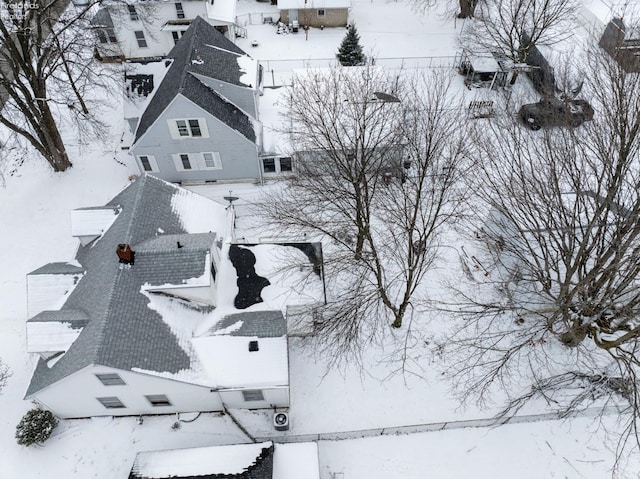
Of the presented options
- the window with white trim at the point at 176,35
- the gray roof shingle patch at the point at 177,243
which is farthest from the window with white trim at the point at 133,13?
the gray roof shingle patch at the point at 177,243

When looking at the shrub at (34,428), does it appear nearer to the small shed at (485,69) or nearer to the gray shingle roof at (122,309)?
the gray shingle roof at (122,309)

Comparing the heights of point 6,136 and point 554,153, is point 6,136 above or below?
below

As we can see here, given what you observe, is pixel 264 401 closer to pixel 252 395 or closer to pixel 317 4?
pixel 252 395

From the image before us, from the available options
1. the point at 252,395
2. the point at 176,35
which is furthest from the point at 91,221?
the point at 176,35

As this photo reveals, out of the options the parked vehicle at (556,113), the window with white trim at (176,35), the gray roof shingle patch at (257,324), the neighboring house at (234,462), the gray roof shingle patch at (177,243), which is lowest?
the neighboring house at (234,462)

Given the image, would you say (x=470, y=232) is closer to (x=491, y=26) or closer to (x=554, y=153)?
(x=554, y=153)

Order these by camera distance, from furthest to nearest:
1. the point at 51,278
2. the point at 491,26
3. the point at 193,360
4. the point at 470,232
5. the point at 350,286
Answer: the point at 491,26 → the point at 470,232 → the point at 350,286 → the point at 51,278 → the point at 193,360

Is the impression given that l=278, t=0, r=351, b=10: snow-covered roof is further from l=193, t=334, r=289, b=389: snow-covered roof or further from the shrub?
the shrub

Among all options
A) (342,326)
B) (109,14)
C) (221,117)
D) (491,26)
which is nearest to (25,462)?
(342,326)
